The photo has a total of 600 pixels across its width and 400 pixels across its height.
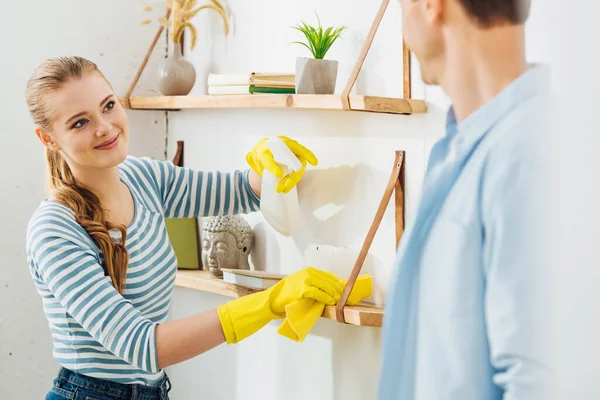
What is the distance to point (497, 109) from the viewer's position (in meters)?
0.60

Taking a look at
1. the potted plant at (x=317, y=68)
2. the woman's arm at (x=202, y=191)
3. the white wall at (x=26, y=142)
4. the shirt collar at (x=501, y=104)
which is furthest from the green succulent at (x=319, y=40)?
the shirt collar at (x=501, y=104)

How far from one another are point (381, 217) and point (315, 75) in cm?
33

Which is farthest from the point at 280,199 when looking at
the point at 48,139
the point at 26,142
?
the point at 26,142

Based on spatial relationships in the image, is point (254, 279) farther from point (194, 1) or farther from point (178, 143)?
point (194, 1)

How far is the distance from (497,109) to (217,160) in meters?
1.50

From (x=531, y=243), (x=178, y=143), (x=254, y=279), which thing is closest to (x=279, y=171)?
(x=254, y=279)

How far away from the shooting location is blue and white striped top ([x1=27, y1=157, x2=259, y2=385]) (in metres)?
1.40

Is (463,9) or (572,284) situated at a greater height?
(463,9)

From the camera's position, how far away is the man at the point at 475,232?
1.80 feet

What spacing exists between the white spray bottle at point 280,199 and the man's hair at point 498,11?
3.38 feet

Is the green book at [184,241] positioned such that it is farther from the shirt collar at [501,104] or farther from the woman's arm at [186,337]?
the shirt collar at [501,104]

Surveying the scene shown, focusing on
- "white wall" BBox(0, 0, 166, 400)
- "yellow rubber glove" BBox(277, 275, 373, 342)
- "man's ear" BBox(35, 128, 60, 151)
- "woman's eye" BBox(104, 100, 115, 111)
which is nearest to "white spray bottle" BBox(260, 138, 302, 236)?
"yellow rubber glove" BBox(277, 275, 373, 342)

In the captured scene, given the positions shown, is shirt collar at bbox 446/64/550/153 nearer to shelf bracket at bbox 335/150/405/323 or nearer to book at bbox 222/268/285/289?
shelf bracket at bbox 335/150/405/323

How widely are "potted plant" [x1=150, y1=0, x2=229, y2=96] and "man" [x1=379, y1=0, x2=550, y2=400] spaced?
1.43 meters
